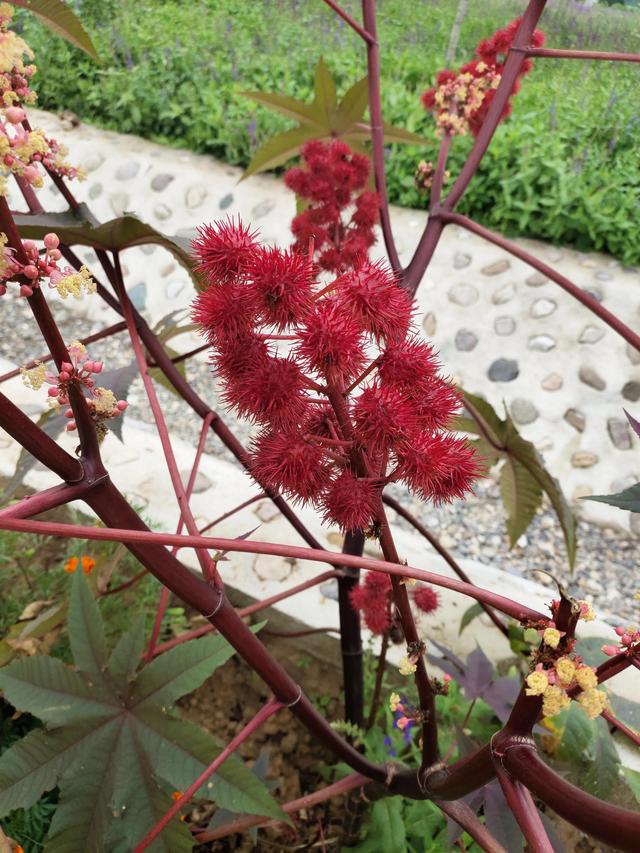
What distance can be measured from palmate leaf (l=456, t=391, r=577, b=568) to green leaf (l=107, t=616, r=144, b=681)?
1.21 ft

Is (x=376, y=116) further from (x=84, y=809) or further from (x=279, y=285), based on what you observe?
(x=84, y=809)

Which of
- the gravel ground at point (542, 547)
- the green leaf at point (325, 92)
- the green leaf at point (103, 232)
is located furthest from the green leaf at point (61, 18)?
the gravel ground at point (542, 547)

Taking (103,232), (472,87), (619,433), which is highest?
(619,433)

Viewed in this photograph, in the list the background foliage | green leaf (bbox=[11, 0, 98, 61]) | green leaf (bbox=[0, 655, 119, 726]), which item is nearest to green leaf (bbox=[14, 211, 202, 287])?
green leaf (bbox=[11, 0, 98, 61])

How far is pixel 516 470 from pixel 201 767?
487mm

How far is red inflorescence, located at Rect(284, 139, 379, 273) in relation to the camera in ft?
2.48

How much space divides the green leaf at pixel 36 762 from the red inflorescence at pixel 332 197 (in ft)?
1.70

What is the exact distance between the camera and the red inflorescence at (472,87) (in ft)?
2.53

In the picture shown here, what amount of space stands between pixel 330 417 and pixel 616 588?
1.68 metres

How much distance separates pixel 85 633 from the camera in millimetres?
613

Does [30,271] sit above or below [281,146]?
below

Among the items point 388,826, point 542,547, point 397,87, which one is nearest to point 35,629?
point 388,826

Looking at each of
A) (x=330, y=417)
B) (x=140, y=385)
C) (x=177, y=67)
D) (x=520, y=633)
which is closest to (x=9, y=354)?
(x=140, y=385)

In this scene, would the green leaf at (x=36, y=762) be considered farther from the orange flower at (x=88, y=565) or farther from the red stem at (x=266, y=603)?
the orange flower at (x=88, y=565)
